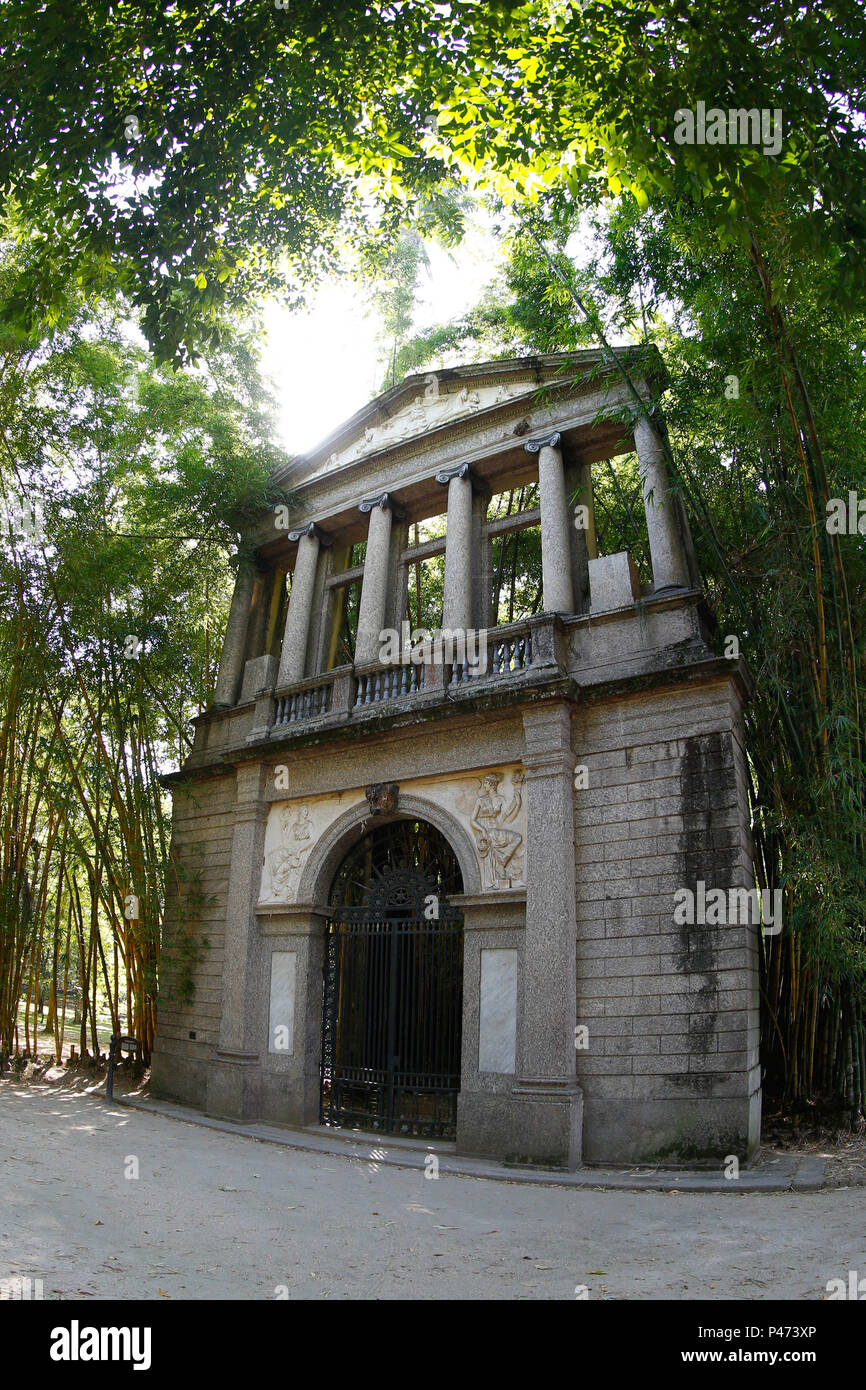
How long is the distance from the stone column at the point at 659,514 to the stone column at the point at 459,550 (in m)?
2.17

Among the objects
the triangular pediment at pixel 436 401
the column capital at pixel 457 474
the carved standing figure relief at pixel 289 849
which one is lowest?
the carved standing figure relief at pixel 289 849

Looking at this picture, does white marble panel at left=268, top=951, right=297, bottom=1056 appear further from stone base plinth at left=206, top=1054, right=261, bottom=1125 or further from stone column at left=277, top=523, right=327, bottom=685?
stone column at left=277, top=523, right=327, bottom=685

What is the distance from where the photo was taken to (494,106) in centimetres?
588

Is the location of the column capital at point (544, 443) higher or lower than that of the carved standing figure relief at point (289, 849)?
higher

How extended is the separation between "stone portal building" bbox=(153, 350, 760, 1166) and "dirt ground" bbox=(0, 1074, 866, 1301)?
1338mm

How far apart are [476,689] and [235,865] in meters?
4.12

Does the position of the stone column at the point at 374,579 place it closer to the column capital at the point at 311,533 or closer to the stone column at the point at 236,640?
the column capital at the point at 311,533

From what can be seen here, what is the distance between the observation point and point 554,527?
9.50 m

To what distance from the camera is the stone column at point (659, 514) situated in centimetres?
871

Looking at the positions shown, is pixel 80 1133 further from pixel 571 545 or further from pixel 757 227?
pixel 757 227

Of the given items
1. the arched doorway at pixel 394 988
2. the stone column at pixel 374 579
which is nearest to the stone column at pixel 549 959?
the arched doorway at pixel 394 988

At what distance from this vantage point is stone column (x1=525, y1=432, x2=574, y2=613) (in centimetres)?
925

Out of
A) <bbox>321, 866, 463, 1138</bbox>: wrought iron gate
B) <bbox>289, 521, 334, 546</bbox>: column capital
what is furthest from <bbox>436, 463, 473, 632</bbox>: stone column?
<bbox>321, 866, 463, 1138</bbox>: wrought iron gate

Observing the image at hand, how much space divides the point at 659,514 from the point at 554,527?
3.89 ft
